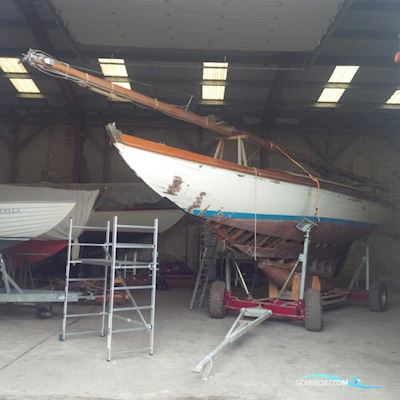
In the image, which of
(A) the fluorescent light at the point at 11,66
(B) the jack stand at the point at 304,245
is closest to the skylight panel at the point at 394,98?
(B) the jack stand at the point at 304,245

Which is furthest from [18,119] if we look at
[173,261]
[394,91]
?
[394,91]

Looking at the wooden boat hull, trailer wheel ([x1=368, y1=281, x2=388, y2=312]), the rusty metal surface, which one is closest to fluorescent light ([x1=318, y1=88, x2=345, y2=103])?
the wooden boat hull

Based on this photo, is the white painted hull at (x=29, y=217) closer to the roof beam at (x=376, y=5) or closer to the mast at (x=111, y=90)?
the mast at (x=111, y=90)

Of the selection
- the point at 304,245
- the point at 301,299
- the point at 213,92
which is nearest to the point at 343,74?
the point at 213,92

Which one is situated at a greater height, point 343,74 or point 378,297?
point 343,74

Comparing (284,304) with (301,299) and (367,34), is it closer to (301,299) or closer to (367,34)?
(301,299)

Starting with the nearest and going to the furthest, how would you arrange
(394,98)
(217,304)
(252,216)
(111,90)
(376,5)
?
(111,90) < (252,216) < (217,304) < (376,5) < (394,98)

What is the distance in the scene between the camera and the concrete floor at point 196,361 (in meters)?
3.45

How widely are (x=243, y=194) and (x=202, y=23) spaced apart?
9.77 ft

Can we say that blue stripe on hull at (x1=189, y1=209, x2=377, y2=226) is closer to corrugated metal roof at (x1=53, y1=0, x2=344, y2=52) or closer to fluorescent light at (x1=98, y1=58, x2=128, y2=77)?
corrugated metal roof at (x1=53, y1=0, x2=344, y2=52)

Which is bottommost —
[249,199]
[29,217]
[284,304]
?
[284,304]

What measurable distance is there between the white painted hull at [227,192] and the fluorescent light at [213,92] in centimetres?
447

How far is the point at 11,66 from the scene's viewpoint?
32.3 ft

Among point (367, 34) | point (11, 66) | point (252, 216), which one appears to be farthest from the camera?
point (11, 66)
